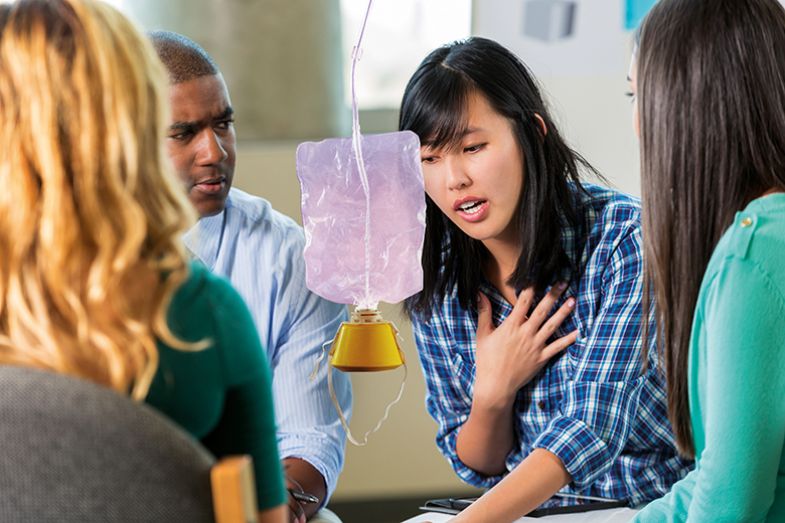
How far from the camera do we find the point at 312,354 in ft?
6.57

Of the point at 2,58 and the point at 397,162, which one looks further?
the point at 397,162

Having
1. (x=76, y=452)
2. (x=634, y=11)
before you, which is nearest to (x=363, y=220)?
(x=76, y=452)

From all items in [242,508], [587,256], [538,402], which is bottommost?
[538,402]

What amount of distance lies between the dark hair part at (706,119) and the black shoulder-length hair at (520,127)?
513mm

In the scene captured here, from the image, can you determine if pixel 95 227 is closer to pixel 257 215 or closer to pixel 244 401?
pixel 244 401

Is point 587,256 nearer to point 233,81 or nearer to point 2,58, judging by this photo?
point 2,58

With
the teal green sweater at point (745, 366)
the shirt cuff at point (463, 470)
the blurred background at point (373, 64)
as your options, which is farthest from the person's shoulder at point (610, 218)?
the blurred background at point (373, 64)

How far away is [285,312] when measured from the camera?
2041 mm

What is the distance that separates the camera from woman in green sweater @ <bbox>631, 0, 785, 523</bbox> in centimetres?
118

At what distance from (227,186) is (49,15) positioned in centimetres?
105

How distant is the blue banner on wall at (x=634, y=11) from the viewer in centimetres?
351

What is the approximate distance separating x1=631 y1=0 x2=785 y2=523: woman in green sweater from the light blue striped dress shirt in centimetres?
72

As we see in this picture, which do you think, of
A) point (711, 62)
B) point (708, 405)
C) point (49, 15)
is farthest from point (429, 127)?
point (49, 15)

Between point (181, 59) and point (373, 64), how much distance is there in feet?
6.03
